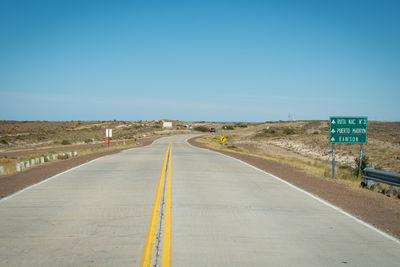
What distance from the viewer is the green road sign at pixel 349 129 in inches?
584

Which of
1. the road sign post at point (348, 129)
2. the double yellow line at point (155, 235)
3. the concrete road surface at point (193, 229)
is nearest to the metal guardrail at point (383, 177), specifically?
the road sign post at point (348, 129)

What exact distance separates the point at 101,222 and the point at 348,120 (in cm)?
1183

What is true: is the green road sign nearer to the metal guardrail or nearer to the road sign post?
the road sign post

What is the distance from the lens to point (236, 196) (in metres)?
10.1

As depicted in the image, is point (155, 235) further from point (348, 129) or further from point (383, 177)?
point (348, 129)

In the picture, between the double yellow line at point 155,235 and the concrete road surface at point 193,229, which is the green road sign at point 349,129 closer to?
the concrete road surface at point 193,229

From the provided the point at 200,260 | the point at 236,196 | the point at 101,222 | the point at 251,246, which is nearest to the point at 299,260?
the point at 251,246

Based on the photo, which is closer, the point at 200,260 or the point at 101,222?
the point at 200,260

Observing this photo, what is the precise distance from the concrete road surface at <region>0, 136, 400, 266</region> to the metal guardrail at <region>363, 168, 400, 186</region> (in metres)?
3.58

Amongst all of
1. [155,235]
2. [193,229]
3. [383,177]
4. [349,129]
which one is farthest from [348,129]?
[155,235]

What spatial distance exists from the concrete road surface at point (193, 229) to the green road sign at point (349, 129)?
4.93 meters

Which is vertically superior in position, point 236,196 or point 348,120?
point 348,120

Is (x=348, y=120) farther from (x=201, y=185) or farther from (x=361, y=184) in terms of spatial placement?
(x=201, y=185)

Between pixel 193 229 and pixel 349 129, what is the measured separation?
35.5ft
